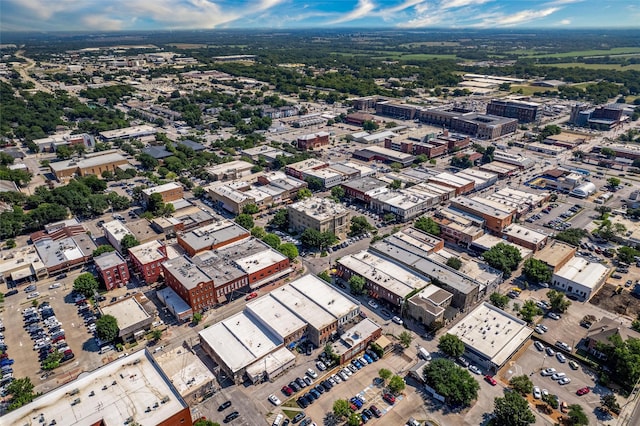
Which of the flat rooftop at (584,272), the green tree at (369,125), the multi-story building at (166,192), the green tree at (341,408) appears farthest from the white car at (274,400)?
the green tree at (369,125)

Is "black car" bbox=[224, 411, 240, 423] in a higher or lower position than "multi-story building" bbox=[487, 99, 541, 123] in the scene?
lower

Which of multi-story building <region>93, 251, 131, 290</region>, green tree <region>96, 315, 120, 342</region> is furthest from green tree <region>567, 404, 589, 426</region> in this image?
multi-story building <region>93, 251, 131, 290</region>

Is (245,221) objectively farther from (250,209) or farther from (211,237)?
(211,237)

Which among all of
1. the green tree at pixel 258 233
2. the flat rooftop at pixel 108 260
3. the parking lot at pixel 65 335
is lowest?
the parking lot at pixel 65 335

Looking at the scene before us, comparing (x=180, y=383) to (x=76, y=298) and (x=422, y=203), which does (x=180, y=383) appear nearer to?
(x=76, y=298)

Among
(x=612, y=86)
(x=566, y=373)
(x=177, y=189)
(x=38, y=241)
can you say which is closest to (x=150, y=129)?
(x=177, y=189)

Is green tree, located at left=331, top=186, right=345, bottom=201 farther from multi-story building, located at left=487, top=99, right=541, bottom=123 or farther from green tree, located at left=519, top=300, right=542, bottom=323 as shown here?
multi-story building, located at left=487, top=99, right=541, bottom=123

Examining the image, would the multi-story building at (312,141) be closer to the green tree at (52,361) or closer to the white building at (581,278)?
the white building at (581,278)
